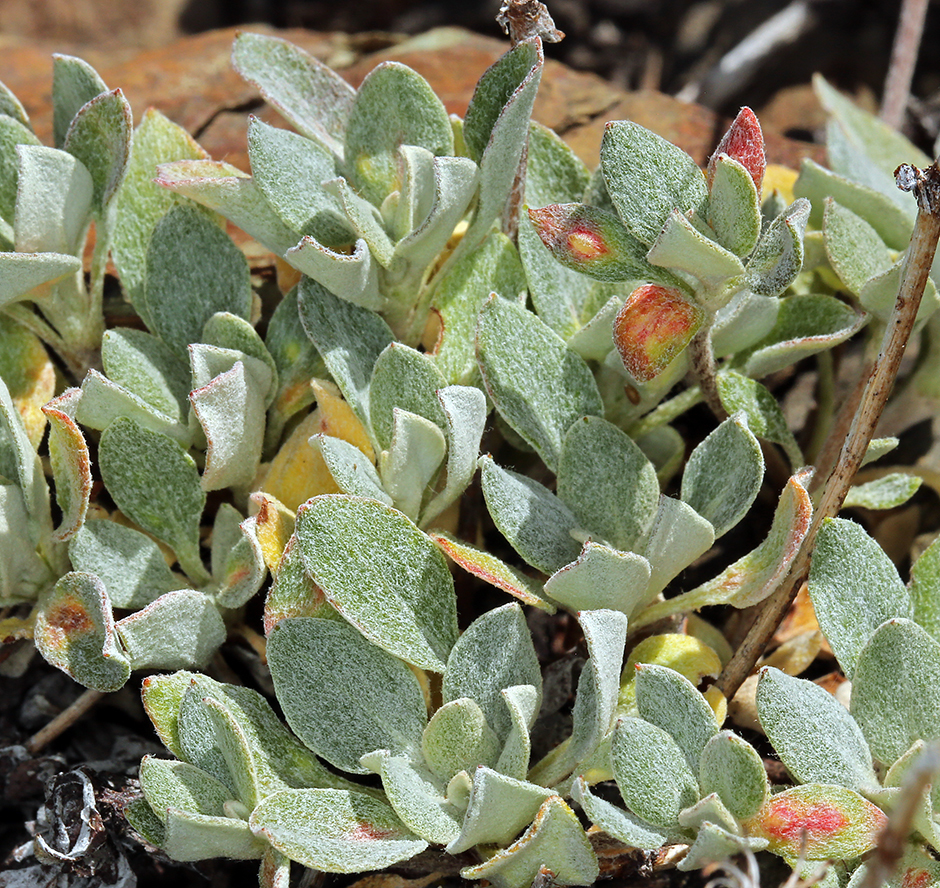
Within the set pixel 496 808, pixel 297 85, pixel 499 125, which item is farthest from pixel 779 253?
pixel 297 85

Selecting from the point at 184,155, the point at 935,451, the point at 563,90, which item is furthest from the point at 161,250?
the point at 935,451

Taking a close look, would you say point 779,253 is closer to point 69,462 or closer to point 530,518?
point 530,518

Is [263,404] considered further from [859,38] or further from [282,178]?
[859,38]

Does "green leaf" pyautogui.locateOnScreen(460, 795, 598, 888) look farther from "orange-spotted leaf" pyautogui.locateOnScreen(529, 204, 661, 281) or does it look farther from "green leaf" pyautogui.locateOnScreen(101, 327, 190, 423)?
"green leaf" pyautogui.locateOnScreen(101, 327, 190, 423)

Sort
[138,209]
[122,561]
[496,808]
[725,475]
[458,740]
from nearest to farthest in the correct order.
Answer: [496,808] < [458,740] < [725,475] < [122,561] < [138,209]

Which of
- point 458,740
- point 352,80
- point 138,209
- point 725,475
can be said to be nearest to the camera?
point 458,740

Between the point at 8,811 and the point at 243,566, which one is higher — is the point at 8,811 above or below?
below

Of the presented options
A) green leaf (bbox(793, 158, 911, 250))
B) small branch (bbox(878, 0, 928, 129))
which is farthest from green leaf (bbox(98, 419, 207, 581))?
small branch (bbox(878, 0, 928, 129))
